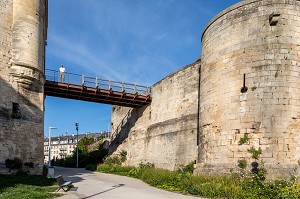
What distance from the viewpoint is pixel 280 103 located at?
1141 centimetres

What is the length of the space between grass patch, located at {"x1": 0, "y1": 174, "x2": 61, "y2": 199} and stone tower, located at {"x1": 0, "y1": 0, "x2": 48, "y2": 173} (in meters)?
1.81

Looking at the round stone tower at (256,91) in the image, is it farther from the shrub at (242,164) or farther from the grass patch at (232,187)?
the grass patch at (232,187)

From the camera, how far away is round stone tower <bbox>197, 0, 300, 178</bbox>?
36.9ft

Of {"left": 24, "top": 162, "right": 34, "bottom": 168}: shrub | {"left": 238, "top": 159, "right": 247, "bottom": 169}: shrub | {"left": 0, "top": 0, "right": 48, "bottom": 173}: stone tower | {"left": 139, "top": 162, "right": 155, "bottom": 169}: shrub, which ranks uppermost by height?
{"left": 0, "top": 0, "right": 48, "bottom": 173}: stone tower

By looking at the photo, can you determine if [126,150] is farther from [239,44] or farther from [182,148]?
[239,44]

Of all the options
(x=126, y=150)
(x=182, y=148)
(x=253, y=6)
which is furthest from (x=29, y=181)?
(x=126, y=150)

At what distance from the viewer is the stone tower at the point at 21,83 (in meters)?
15.3

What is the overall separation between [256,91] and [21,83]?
11.5 m

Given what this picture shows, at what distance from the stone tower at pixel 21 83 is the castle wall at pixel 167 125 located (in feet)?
25.8

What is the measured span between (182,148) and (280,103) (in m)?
8.11

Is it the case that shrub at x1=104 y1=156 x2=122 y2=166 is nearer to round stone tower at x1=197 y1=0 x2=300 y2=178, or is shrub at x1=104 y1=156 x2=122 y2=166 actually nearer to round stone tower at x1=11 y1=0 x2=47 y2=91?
round stone tower at x1=11 y1=0 x2=47 y2=91

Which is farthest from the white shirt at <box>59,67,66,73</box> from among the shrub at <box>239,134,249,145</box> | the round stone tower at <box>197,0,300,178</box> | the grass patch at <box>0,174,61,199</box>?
the shrub at <box>239,134,249,145</box>

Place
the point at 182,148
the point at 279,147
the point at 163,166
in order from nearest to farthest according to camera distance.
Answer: the point at 279,147 < the point at 182,148 < the point at 163,166

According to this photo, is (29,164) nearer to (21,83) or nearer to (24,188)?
(21,83)
